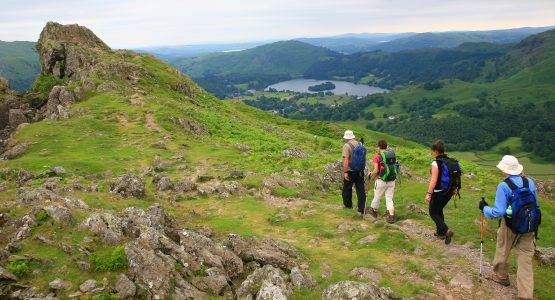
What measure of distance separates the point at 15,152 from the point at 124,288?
2916 cm

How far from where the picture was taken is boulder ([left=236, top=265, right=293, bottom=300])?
34.7 feet

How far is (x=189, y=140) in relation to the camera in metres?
38.7

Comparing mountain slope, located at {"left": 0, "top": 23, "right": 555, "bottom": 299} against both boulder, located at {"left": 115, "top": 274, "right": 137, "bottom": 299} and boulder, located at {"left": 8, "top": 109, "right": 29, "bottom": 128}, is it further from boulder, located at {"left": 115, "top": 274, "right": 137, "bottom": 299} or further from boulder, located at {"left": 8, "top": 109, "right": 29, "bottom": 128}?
boulder, located at {"left": 8, "top": 109, "right": 29, "bottom": 128}

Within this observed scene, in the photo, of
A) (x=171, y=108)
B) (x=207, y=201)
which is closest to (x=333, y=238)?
(x=207, y=201)

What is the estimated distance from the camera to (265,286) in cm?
1079

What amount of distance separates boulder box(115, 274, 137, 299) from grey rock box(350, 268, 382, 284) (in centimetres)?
708

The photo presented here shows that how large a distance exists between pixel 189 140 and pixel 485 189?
26.2 m

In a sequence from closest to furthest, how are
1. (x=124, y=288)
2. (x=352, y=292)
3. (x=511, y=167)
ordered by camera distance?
(x=124, y=288), (x=352, y=292), (x=511, y=167)

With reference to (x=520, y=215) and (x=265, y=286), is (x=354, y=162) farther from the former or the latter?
(x=265, y=286)

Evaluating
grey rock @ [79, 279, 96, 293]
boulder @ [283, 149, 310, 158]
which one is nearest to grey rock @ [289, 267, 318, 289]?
grey rock @ [79, 279, 96, 293]

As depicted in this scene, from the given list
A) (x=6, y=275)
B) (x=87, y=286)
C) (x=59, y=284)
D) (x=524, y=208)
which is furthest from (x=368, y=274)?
(x=6, y=275)

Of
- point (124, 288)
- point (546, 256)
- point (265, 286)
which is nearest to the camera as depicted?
point (124, 288)

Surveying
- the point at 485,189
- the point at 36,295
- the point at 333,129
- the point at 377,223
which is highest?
the point at 36,295

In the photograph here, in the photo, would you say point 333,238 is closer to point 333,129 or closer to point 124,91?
point 124,91
